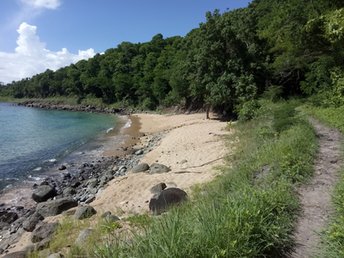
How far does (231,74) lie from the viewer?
3152 cm

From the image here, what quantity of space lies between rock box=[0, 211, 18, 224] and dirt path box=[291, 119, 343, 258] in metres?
12.4

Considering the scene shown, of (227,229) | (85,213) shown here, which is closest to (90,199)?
(85,213)

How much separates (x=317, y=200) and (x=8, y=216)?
42.9ft

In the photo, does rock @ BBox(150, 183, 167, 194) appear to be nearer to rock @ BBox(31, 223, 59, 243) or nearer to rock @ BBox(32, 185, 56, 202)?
rock @ BBox(31, 223, 59, 243)

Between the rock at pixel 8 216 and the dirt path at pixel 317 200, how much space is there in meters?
12.4

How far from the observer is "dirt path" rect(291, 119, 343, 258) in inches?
215

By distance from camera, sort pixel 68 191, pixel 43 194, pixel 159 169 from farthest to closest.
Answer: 1. pixel 68 191
2. pixel 43 194
3. pixel 159 169

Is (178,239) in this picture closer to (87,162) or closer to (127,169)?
(127,169)

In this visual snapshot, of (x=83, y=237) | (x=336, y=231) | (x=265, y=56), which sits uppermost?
(x=265, y=56)

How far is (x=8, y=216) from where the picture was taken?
14.9 m

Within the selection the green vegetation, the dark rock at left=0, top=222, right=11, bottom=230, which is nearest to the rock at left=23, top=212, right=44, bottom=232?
the dark rock at left=0, top=222, right=11, bottom=230

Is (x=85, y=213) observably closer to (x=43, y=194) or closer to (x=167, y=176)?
(x=167, y=176)

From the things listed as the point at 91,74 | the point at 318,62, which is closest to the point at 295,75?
the point at 318,62

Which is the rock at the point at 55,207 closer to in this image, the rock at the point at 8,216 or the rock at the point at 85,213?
the rock at the point at 8,216
